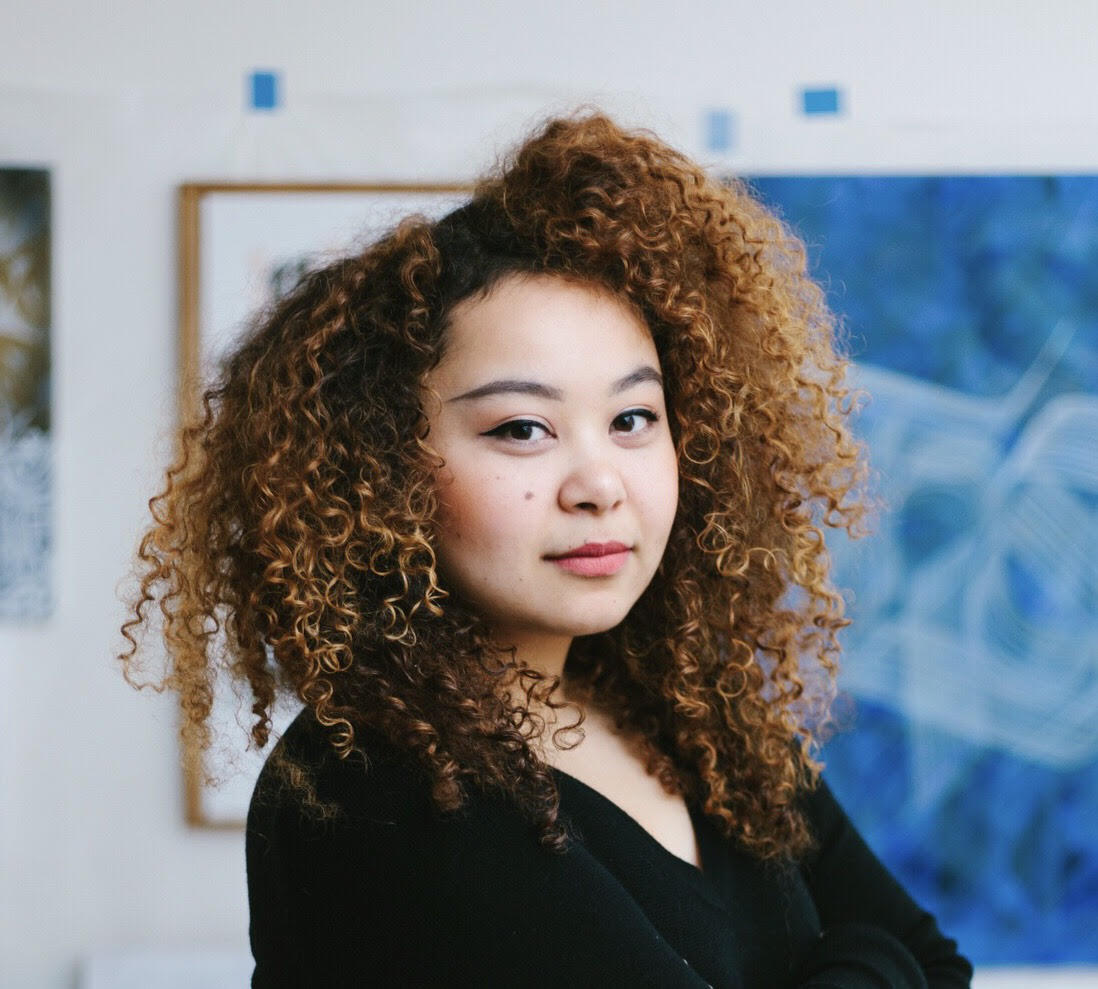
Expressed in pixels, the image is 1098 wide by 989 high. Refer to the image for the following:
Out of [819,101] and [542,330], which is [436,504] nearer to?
[542,330]

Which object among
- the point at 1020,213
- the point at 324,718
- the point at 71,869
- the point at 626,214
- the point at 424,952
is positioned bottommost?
the point at 71,869

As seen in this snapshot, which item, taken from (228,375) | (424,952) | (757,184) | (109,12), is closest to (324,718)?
(424,952)

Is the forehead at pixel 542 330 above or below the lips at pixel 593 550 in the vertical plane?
above

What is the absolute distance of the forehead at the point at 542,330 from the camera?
0.94m

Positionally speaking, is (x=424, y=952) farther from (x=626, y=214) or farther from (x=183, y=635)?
(x=626, y=214)

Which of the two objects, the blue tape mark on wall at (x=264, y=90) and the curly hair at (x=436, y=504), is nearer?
the curly hair at (x=436, y=504)

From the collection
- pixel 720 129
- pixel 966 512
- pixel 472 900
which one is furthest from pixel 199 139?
pixel 472 900

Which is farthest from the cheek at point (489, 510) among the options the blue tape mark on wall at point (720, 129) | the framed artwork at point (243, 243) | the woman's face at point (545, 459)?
the blue tape mark on wall at point (720, 129)

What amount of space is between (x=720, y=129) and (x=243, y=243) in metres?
0.79

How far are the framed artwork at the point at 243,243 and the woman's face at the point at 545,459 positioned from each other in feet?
3.42

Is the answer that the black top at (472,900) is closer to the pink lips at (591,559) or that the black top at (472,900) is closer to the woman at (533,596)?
the woman at (533,596)

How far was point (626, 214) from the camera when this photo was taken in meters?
1.02

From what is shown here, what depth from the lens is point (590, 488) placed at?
917 millimetres

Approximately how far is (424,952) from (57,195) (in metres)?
1.54
